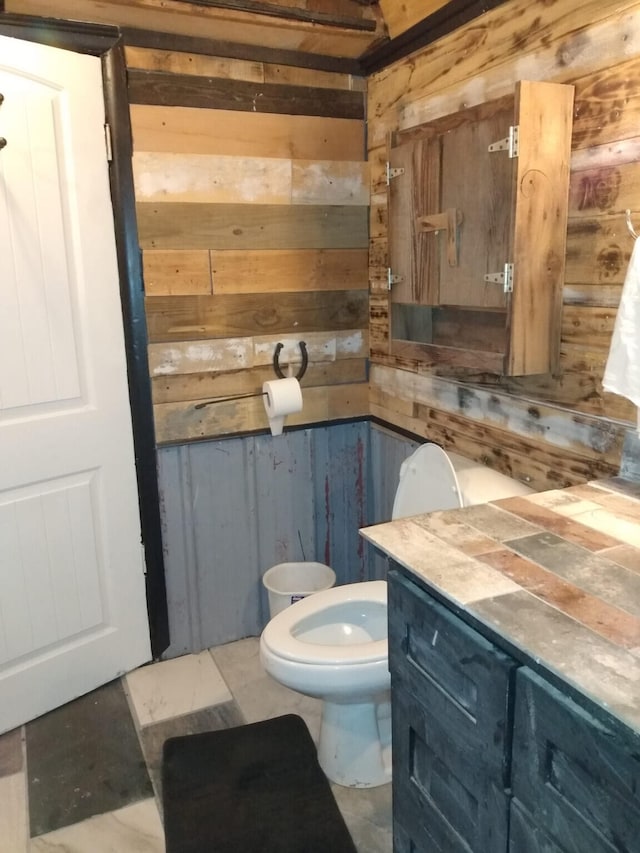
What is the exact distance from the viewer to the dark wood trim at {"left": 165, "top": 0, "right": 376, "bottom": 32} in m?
1.90

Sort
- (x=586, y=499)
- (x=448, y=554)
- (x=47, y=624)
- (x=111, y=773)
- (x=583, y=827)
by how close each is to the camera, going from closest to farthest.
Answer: (x=583, y=827) < (x=448, y=554) < (x=586, y=499) < (x=111, y=773) < (x=47, y=624)

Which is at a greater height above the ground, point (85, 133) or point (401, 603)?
point (85, 133)

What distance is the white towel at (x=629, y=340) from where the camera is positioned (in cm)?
132

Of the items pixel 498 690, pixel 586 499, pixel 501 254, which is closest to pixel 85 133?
pixel 501 254

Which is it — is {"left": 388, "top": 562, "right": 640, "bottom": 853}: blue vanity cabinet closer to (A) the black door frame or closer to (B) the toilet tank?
(B) the toilet tank

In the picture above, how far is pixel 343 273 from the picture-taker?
243 centimetres

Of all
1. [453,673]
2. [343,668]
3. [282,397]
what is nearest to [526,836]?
[453,673]

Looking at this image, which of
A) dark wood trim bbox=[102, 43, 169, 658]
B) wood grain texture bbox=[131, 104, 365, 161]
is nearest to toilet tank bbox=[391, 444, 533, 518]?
dark wood trim bbox=[102, 43, 169, 658]

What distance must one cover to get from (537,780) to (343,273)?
1842mm

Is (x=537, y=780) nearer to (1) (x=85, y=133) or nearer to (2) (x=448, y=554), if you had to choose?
(2) (x=448, y=554)

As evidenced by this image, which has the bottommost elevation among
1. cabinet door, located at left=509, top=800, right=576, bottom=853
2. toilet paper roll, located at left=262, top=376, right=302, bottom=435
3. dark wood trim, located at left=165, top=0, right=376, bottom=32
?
cabinet door, located at left=509, top=800, right=576, bottom=853

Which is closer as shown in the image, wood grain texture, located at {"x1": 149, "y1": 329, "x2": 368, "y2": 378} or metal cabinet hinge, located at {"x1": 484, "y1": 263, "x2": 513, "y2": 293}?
metal cabinet hinge, located at {"x1": 484, "y1": 263, "x2": 513, "y2": 293}

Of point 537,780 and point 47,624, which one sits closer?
point 537,780

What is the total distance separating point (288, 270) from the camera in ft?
7.64
